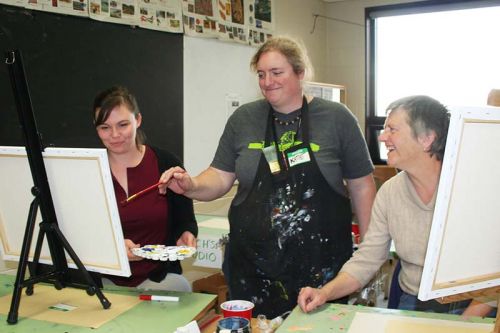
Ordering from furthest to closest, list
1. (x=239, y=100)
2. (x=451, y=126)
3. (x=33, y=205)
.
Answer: (x=239, y=100)
(x=33, y=205)
(x=451, y=126)

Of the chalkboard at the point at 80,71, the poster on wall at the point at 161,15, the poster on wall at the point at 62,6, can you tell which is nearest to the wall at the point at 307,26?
the poster on wall at the point at 161,15

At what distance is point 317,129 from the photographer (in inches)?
73.7

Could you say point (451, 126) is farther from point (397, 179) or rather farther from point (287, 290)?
point (287, 290)

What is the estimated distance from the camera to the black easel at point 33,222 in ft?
4.57

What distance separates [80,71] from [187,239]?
113cm

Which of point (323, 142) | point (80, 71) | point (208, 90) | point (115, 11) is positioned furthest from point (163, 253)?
point (208, 90)

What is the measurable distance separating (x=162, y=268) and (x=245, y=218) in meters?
0.36

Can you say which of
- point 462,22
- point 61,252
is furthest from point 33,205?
point 462,22

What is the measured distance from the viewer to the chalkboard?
7.19 feet

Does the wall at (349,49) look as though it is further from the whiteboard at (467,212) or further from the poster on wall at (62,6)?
the whiteboard at (467,212)

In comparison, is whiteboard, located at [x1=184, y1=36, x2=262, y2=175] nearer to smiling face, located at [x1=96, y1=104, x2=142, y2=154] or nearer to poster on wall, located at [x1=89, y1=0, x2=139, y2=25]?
A: poster on wall, located at [x1=89, y1=0, x2=139, y2=25]

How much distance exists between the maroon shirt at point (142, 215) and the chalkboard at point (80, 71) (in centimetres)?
69

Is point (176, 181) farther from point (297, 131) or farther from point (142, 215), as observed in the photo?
point (297, 131)

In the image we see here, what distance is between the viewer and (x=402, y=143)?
1517 mm
